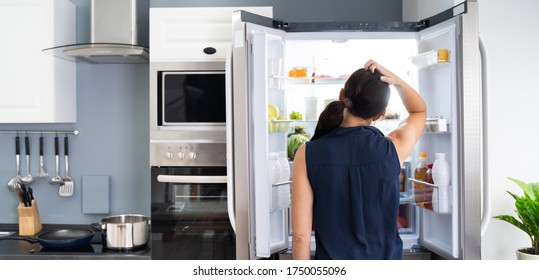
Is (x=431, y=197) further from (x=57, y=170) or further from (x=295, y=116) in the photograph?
(x=57, y=170)

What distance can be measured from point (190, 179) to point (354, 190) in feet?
2.84

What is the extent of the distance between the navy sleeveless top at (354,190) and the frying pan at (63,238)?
3.76 feet

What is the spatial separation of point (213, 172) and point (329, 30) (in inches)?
27.2

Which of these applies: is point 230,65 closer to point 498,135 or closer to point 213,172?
point 213,172

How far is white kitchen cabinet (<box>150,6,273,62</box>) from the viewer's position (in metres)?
2.17

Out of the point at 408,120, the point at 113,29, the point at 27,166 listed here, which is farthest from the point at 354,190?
the point at 27,166

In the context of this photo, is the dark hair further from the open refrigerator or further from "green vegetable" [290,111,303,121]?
"green vegetable" [290,111,303,121]

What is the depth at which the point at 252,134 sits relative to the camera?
183cm

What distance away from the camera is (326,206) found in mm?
1505

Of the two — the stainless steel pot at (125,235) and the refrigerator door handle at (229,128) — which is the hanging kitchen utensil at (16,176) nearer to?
the stainless steel pot at (125,235)

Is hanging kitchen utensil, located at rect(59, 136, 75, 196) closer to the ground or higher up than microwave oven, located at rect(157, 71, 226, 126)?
closer to the ground

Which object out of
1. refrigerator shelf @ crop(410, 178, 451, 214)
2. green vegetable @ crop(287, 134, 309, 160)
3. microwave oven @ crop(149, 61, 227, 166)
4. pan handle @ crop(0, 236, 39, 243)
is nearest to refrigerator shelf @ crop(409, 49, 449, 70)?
refrigerator shelf @ crop(410, 178, 451, 214)

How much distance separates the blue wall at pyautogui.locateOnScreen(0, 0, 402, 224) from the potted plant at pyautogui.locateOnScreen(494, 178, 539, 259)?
116cm

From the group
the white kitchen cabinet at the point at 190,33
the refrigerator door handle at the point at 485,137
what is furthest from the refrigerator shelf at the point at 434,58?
the white kitchen cabinet at the point at 190,33
